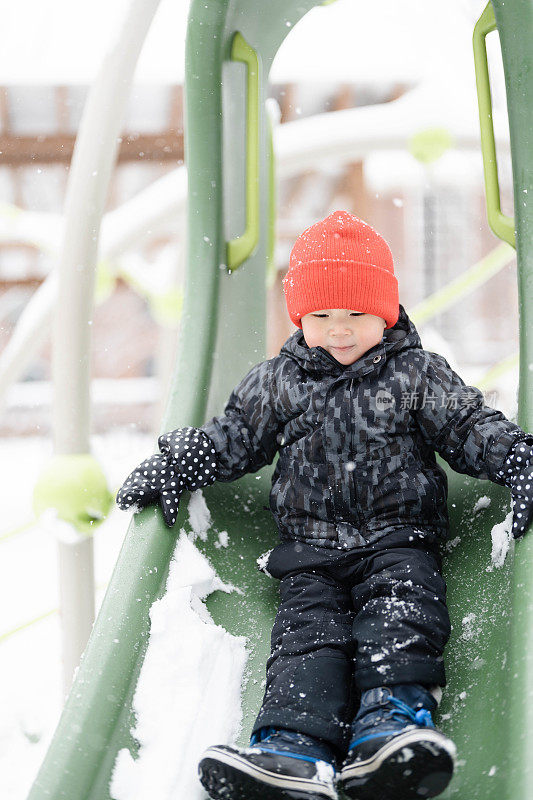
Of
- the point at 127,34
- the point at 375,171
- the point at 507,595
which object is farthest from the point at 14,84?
the point at 507,595

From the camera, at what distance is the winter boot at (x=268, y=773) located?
2.52 feet

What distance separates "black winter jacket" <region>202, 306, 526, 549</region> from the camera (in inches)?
41.3

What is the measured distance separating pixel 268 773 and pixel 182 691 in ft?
0.75

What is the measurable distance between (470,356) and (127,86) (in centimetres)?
442

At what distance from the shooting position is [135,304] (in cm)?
859

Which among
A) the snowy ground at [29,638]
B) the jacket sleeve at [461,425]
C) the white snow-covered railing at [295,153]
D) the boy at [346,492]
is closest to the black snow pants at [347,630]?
the boy at [346,492]

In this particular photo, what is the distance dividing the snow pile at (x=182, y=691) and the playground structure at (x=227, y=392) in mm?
18

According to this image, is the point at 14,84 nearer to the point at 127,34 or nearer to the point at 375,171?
the point at 375,171

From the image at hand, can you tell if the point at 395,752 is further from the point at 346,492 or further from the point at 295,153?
the point at 295,153

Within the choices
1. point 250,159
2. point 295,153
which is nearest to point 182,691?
point 250,159

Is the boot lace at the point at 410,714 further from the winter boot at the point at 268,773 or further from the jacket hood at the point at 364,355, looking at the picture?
the jacket hood at the point at 364,355

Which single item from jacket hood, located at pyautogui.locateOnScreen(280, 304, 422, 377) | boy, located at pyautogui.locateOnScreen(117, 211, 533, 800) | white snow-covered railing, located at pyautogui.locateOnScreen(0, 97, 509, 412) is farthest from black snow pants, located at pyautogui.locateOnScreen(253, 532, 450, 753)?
white snow-covered railing, located at pyautogui.locateOnScreen(0, 97, 509, 412)

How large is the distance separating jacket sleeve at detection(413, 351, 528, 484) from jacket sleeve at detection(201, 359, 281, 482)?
0.68 ft

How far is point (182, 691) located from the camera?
3.20ft
